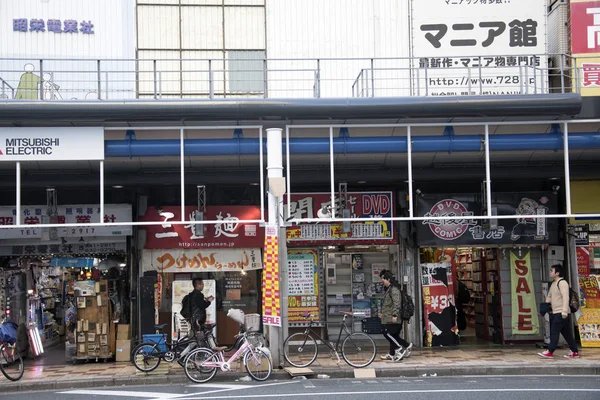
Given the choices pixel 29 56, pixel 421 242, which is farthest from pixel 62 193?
pixel 421 242

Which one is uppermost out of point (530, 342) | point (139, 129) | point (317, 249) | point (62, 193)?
point (139, 129)

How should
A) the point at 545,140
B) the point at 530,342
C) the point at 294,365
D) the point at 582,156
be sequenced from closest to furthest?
the point at 294,365, the point at 545,140, the point at 582,156, the point at 530,342

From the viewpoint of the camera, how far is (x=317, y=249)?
1939 centimetres

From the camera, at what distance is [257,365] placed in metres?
14.4

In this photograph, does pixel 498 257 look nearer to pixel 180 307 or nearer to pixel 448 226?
pixel 448 226

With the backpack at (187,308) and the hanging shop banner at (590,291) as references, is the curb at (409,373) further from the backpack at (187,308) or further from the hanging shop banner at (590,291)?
the hanging shop banner at (590,291)

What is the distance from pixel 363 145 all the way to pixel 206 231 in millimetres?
4779

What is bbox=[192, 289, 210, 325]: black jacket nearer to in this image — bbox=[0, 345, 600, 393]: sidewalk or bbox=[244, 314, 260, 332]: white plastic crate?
bbox=[0, 345, 600, 393]: sidewalk

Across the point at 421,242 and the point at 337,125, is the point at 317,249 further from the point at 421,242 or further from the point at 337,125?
the point at 337,125

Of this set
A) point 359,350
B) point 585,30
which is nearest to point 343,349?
point 359,350

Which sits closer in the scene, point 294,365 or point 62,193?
point 294,365

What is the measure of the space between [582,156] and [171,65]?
404 inches

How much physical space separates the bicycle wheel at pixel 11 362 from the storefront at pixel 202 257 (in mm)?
3813

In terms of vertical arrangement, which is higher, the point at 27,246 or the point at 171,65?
the point at 171,65
